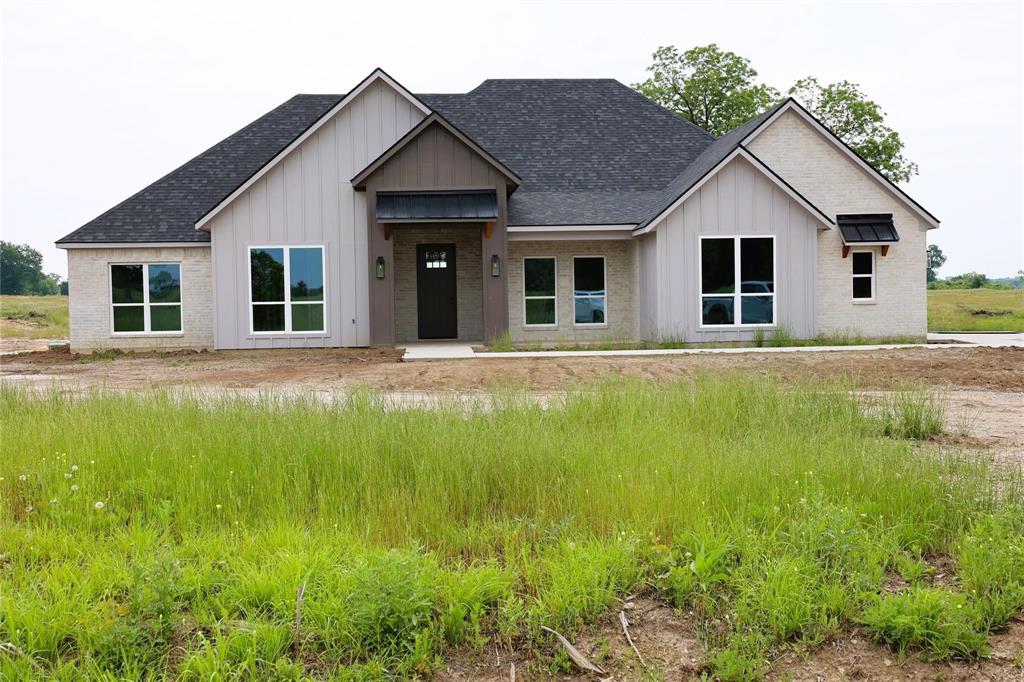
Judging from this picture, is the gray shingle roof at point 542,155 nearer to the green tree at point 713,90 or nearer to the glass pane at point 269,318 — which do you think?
the glass pane at point 269,318

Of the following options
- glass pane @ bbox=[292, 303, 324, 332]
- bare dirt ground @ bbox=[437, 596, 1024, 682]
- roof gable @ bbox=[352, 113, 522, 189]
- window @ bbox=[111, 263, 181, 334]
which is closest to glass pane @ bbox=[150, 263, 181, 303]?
window @ bbox=[111, 263, 181, 334]

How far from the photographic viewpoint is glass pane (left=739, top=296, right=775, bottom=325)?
920 inches

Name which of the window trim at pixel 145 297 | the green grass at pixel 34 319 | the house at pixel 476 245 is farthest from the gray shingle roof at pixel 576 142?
the green grass at pixel 34 319

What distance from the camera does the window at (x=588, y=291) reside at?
84.3ft

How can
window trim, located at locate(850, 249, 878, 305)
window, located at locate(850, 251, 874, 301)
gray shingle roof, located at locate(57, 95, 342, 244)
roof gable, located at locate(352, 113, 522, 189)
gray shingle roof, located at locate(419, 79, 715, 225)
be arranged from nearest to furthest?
roof gable, located at locate(352, 113, 522, 189), gray shingle roof, located at locate(57, 95, 342, 244), window trim, located at locate(850, 249, 878, 305), window, located at locate(850, 251, 874, 301), gray shingle roof, located at locate(419, 79, 715, 225)

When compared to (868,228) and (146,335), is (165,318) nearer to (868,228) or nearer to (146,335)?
(146,335)

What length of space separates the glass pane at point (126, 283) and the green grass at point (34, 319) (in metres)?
13.8

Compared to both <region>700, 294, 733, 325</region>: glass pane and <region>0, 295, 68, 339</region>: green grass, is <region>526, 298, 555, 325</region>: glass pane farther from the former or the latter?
<region>0, 295, 68, 339</region>: green grass

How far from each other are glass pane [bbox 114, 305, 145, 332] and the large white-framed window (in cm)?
1540

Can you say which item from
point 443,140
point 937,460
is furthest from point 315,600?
point 443,140

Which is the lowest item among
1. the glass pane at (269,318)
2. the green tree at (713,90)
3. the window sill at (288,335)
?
the window sill at (288,335)

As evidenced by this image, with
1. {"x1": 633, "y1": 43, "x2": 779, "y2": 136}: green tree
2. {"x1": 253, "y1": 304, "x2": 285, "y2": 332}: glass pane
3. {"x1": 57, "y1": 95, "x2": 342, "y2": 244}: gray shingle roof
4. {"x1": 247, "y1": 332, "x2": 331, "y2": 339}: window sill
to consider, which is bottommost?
{"x1": 247, "y1": 332, "x2": 331, "y2": 339}: window sill

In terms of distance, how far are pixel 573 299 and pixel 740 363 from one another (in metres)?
8.88

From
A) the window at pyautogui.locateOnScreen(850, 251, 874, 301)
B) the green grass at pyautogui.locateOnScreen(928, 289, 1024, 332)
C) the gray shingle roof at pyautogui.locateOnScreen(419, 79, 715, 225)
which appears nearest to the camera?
the window at pyautogui.locateOnScreen(850, 251, 874, 301)
